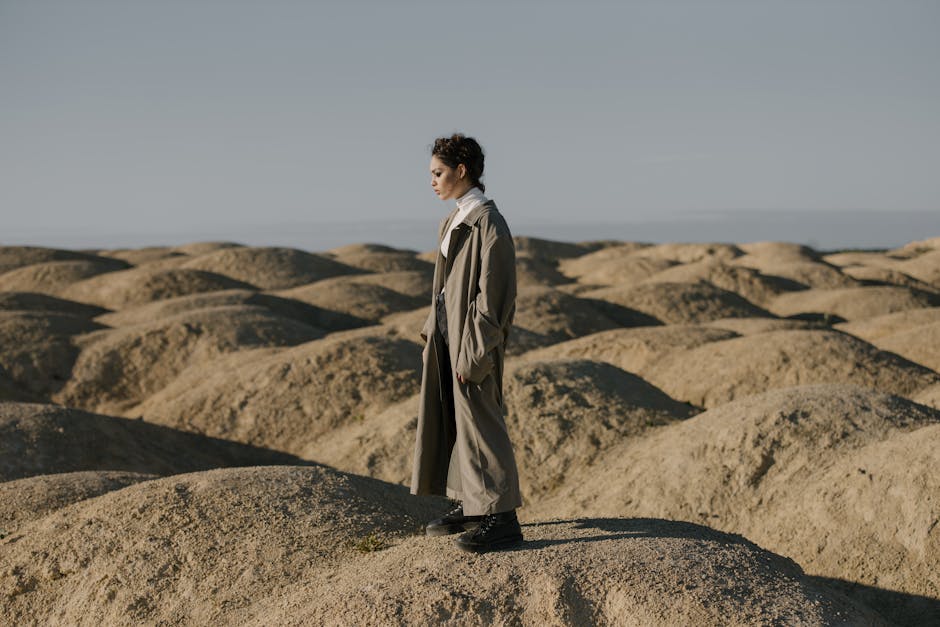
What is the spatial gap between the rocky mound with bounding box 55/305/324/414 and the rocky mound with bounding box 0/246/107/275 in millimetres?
16516

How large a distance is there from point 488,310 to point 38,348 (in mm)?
18976

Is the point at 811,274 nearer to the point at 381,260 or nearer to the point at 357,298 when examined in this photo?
the point at 381,260

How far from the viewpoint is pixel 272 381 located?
17.9 m

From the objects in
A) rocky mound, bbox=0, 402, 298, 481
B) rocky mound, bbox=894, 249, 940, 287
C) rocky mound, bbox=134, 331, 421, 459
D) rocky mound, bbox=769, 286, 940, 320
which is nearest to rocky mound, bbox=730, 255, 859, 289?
rocky mound, bbox=894, 249, 940, 287

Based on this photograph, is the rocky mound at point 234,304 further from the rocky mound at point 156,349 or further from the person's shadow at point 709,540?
the person's shadow at point 709,540

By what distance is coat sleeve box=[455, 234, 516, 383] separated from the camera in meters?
5.60

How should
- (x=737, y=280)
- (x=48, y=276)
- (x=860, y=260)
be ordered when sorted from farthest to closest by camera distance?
(x=860, y=260), (x=737, y=280), (x=48, y=276)

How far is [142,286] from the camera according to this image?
3061 cm

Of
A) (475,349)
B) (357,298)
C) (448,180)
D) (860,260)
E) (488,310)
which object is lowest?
(357,298)

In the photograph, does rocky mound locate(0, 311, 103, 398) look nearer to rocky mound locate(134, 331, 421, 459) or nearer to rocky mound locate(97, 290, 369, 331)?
rocky mound locate(97, 290, 369, 331)

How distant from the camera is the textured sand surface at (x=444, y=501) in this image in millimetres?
6348

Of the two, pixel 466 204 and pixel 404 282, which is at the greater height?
pixel 466 204

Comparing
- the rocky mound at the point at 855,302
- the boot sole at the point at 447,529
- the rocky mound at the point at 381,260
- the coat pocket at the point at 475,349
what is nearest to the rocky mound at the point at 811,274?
the rocky mound at the point at 855,302

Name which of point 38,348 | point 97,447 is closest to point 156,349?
point 38,348
